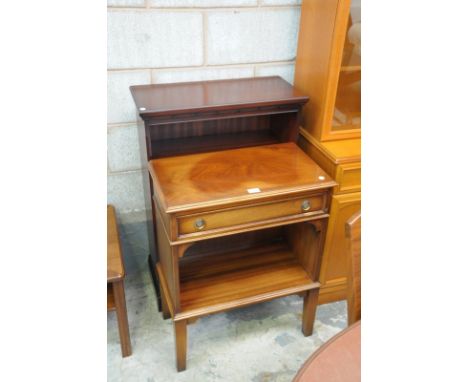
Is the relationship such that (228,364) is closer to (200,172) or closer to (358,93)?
(200,172)

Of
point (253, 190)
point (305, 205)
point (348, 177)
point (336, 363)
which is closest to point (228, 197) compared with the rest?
point (253, 190)

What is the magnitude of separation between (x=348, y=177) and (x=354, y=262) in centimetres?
71

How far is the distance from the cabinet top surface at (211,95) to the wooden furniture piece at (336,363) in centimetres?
95

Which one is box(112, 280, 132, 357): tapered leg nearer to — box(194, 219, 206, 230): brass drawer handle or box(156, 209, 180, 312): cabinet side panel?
box(156, 209, 180, 312): cabinet side panel

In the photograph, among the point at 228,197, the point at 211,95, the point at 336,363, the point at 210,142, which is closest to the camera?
the point at 336,363

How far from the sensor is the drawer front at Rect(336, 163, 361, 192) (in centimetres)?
161

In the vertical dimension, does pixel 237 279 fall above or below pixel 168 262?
below

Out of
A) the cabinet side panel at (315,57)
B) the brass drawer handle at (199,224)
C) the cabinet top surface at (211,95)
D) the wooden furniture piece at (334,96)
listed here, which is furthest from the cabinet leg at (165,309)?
the cabinet side panel at (315,57)

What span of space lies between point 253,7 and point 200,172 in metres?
0.76

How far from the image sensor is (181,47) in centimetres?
168

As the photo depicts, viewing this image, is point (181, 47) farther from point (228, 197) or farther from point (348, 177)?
point (348, 177)

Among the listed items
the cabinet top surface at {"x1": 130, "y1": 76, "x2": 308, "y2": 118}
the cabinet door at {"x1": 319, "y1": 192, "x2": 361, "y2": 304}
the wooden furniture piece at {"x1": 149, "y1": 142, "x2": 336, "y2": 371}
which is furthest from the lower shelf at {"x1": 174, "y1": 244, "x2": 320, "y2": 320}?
the cabinet top surface at {"x1": 130, "y1": 76, "x2": 308, "y2": 118}
